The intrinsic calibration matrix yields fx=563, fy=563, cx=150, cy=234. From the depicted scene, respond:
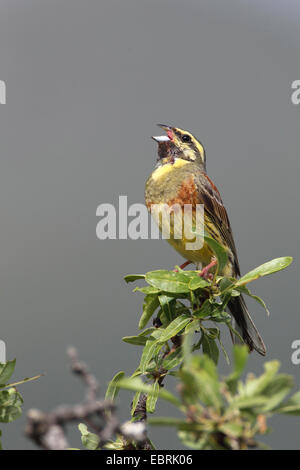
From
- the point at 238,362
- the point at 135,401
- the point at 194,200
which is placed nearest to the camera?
the point at 238,362

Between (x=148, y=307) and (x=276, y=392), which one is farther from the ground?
(x=148, y=307)

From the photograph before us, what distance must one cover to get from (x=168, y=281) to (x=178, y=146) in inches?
56.5

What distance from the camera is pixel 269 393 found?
0.59 meters

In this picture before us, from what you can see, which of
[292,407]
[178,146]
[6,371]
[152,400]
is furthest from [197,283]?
[178,146]

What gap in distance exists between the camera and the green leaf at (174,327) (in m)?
1.36

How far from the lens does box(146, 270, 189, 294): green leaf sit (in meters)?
1.42

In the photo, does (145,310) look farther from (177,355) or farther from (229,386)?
(229,386)

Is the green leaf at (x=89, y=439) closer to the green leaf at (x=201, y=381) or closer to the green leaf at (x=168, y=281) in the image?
the green leaf at (x=168, y=281)

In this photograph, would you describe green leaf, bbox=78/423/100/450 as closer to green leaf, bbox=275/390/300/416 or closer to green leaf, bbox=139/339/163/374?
green leaf, bbox=139/339/163/374

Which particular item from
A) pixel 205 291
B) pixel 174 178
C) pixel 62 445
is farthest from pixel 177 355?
pixel 174 178

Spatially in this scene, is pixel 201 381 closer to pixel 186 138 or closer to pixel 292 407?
pixel 292 407

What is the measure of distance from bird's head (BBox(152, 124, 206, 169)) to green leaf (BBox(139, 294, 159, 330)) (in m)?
1.27

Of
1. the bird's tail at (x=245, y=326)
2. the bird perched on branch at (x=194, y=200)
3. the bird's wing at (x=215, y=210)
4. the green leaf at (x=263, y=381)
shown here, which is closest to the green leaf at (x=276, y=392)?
the green leaf at (x=263, y=381)

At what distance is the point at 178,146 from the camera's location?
276 centimetres
